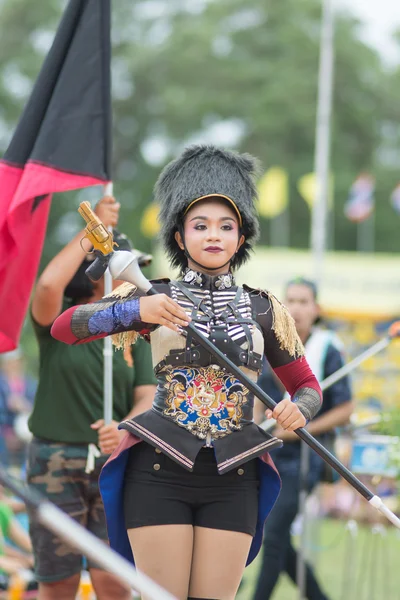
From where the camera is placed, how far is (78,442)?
4.74m

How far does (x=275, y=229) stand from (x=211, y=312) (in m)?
28.5

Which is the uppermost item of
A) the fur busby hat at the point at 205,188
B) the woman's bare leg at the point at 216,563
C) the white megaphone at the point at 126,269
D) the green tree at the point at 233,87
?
the green tree at the point at 233,87

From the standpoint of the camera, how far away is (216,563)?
3.45 metres

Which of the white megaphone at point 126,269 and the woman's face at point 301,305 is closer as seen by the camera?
the white megaphone at point 126,269

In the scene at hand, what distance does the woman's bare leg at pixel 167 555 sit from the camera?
3.40m

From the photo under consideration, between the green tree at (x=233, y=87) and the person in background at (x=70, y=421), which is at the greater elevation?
the green tree at (x=233, y=87)

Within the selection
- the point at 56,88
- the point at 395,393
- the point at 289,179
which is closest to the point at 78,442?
the point at 56,88

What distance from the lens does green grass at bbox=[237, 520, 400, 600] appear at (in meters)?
7.05

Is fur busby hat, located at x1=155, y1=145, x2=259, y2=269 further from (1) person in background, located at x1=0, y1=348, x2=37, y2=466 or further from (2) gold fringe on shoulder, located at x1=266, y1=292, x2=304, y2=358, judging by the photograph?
(1) person in background, located at x1=0, y1=348, x2=37, y2=466

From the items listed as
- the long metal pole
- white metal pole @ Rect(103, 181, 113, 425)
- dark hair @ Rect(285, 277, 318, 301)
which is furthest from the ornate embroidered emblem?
the long metal pole

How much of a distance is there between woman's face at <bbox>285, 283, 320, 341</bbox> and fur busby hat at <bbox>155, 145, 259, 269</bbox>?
7.37 feet

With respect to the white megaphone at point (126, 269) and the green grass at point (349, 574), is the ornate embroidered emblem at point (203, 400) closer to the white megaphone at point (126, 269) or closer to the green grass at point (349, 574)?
the white megaphone at point (126, 269)

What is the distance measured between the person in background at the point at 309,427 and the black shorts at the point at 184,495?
2.55m

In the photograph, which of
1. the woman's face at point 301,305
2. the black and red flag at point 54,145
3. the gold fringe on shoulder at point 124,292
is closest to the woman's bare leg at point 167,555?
the gold fringe on shoulder at point 124,292
